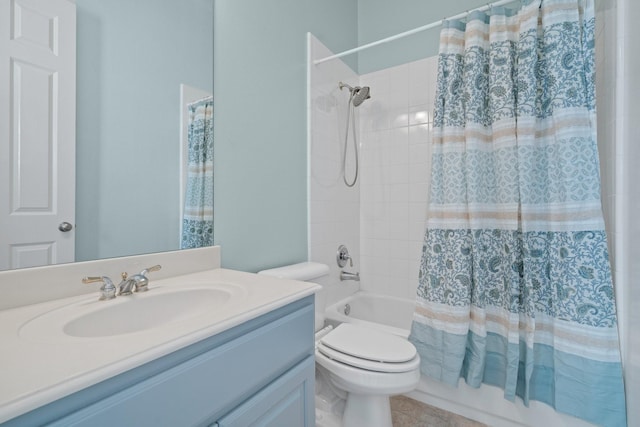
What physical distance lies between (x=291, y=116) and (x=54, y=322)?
1.36 metres

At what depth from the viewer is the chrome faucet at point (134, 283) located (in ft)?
2.99

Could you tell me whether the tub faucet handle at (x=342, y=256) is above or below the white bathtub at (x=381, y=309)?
above

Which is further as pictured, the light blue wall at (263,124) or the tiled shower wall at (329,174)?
the tiled shower wall at (329,174)

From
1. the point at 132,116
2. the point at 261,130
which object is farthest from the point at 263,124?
the point at 132,116

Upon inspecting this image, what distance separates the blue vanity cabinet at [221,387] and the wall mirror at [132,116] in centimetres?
55

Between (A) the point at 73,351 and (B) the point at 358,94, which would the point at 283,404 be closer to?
(A) the point at 73,351

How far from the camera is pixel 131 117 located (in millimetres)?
1028

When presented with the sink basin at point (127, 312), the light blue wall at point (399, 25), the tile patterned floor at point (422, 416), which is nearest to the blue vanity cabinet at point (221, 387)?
the sink basin at point (127, 312)

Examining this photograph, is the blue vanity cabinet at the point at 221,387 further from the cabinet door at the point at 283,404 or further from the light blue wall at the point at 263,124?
the light blue wall at the point at 263,124

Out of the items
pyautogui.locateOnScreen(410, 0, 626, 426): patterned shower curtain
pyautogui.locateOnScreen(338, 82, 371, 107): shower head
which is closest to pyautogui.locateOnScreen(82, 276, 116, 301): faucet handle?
pyautogui.locateOnScreen(410, 0, 626, 426): patterned shower curtain

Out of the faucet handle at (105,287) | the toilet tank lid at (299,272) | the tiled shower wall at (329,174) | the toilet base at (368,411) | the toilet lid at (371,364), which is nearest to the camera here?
the faucet handle at (105,287)

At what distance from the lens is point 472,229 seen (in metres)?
1.48

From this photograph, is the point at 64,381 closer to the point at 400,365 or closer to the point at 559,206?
the point at 400,365

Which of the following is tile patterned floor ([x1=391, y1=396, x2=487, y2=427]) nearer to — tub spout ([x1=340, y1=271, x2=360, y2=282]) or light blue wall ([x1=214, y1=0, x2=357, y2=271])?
tub spout ([x1=340, y1=271, x2=360, y2=282])
